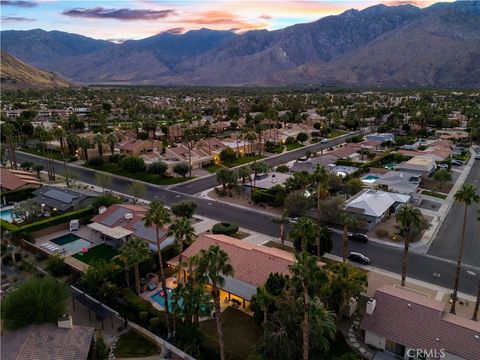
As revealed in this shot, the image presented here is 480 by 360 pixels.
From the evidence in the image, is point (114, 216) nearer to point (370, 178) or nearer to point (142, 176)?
point (142, 176)

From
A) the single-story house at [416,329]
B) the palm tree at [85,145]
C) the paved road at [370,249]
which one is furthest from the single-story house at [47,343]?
the palm tree at [85,145]

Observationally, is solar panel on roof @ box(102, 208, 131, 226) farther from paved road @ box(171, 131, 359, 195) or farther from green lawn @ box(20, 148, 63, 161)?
green lawn @ box(20, 148, 63, 161)

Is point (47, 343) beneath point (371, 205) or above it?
above

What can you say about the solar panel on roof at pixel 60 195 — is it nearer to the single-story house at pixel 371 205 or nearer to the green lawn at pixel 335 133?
the single-story house at pixel 371 205

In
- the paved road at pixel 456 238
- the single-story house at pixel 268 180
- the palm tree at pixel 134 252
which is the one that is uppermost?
the palm tree at pixel 134 252

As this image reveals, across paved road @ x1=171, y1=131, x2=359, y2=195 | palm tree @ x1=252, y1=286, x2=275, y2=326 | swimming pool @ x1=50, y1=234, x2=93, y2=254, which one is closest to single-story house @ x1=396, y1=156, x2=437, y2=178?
paved road @ x1=171, y1=131, x2=359, y2=195

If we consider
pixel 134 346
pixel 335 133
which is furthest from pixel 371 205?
pixel 335 133

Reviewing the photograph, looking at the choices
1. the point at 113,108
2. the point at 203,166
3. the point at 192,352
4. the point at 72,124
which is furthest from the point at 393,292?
the point at 113,108
